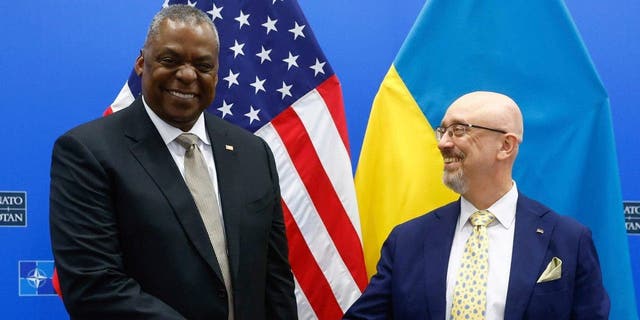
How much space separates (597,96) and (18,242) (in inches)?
86.3

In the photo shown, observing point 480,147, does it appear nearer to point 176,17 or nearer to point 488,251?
point 488,251

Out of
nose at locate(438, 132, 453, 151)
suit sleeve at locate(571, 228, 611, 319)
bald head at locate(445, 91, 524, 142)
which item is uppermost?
bald head at locate(445, 91, 524, 142)

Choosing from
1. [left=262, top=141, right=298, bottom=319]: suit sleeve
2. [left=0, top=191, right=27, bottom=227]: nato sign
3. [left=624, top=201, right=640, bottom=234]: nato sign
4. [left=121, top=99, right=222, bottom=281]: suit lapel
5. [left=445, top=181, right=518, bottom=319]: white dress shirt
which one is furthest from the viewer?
[left=624, top=201, right=640, bottom=234]: nato sign

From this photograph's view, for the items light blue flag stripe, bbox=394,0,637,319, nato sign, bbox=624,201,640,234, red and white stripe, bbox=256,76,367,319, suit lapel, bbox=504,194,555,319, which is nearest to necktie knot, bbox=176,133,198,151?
red and white stripe, bbox=256,76,367,319

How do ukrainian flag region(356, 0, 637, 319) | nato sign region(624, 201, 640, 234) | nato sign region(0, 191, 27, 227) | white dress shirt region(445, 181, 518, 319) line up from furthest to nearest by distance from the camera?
nato sign region(624, 201, 640, 234), nato sign region(0, 191, 27, 227), ukrainian flag region(356, 0, 637, 319), white dress shirt region(445, 181, 518, 319)

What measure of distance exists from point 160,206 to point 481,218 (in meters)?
0.93

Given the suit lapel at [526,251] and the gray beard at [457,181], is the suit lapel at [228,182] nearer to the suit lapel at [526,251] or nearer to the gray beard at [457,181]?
the gray beard at [457,181]

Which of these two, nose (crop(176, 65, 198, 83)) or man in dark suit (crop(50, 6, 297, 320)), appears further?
nose (crop(176, 65, 198, 83))

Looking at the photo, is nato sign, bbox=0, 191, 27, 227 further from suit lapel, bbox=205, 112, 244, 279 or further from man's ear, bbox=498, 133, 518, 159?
man's ear, bbox=498, 133, 518, 159

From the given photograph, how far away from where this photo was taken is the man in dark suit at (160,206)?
172 centimetres

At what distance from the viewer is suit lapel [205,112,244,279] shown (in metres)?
1.86

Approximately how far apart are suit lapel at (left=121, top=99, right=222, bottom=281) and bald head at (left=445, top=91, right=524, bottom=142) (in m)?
0.86

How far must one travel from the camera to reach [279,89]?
8.96 ft

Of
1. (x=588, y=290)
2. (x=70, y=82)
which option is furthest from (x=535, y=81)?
(x=70, y=82)
